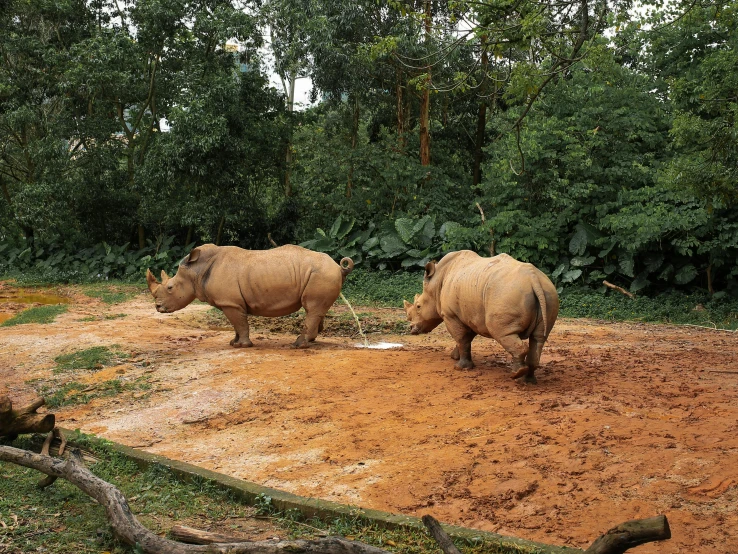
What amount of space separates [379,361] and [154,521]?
496 cm

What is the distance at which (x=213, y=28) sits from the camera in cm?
2020

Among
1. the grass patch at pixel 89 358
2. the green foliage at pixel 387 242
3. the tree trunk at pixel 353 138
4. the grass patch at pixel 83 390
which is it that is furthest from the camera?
the tree trunk at pixel 353 138

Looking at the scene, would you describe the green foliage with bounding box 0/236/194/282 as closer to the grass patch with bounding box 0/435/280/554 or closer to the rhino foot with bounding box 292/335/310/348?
the rhino foot with bounding box 292/335/310/348

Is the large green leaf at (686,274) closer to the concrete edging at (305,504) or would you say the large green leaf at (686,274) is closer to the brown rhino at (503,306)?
the brown rhino at (503,306)

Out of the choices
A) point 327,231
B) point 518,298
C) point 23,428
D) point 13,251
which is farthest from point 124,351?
point 13,251

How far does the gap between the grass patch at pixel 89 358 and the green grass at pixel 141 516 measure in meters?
3.86

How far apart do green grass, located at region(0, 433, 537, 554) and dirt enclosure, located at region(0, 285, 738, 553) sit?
0.41 m

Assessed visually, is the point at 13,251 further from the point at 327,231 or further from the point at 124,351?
the point at 124,351

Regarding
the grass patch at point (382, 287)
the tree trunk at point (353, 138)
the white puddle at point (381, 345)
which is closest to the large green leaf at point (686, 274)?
the grass patch at point (382, 287)

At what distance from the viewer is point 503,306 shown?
815 centimetres

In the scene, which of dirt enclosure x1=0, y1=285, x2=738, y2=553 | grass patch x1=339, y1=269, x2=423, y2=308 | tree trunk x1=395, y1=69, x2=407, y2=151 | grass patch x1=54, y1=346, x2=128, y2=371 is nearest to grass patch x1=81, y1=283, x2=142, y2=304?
grass patch x1=339, y1=269, x2=423, y2=308

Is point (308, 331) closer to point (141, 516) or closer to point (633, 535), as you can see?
point (141, 516)

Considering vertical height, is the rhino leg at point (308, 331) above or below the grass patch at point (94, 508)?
above

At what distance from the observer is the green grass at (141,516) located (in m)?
4.69
